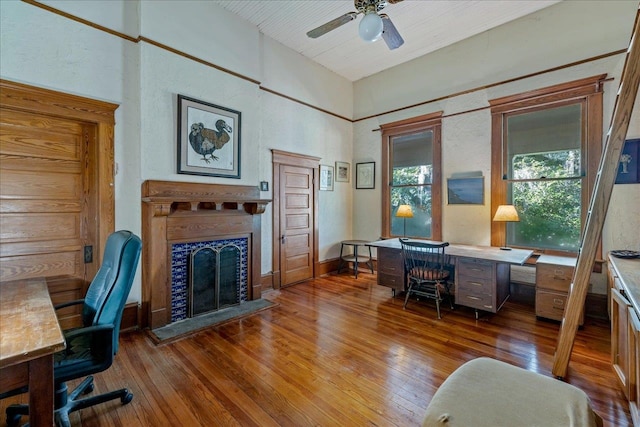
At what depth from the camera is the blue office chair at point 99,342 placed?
159 centimetres

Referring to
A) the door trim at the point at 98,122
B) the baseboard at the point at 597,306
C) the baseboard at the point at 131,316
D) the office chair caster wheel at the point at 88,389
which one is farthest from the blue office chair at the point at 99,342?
the baseboard at the point at 597,306

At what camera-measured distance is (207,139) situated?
3.48 metres

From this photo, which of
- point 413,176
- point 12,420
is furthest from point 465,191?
point 12,420

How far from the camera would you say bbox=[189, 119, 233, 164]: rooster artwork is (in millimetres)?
3379

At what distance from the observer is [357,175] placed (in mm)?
5824

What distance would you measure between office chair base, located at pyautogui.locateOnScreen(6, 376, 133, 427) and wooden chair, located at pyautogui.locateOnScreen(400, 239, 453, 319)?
9.79ft

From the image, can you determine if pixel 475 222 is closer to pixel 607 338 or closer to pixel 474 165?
pixel 474 165

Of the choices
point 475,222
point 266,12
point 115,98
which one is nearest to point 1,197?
point 115,98

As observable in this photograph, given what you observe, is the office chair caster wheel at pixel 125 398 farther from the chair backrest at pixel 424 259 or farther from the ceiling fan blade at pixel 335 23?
the ceiling fan blade at pixel 335 23

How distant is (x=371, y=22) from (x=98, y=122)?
8.93 feet

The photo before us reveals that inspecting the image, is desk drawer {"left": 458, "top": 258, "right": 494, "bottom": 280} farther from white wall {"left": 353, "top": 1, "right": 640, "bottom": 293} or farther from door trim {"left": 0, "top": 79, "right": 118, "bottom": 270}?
door trim {"left": 0, "top": 79, "right": 118, "bottom": 270}

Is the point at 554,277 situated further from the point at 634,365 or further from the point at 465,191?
the point at 634,365

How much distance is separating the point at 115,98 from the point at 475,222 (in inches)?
188

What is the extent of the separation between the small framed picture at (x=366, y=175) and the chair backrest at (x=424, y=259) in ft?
7.08
